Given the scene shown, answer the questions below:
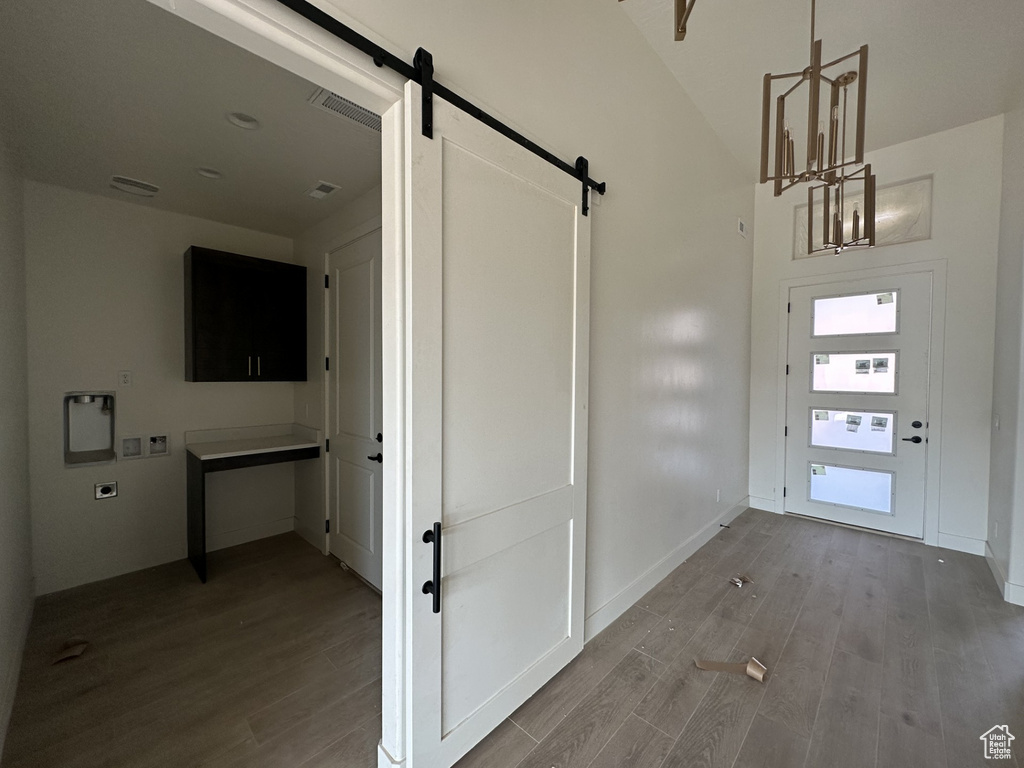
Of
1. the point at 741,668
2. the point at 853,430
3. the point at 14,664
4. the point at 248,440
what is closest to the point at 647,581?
the point at 741,668

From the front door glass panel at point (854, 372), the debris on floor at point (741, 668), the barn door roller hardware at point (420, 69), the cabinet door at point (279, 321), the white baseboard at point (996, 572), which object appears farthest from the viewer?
the front door glass panel at point (854, 372)

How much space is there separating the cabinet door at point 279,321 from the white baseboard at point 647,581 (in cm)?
307

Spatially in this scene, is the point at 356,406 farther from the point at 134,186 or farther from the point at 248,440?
the point at 134,186

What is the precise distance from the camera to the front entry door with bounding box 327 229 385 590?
289 cm

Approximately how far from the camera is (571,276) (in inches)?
77.3

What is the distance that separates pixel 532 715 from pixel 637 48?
3.56 metres

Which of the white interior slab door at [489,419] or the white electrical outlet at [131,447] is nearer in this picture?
the white interior slab door at [489,419]

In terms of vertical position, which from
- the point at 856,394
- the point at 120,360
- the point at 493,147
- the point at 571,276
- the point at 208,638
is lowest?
the point at 208,638

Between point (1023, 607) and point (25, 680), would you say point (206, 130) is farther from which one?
point (1023, 607)

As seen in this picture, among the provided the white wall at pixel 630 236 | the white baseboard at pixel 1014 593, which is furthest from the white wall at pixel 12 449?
the white baseboard at pixel 1014 593

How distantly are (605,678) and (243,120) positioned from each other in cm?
331

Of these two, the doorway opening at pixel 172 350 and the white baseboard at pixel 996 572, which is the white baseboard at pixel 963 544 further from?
the doorway opening at pixel 172 350

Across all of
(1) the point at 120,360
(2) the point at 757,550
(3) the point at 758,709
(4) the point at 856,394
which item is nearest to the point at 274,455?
(1) the point at 120,360

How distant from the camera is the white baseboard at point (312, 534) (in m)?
3.53
